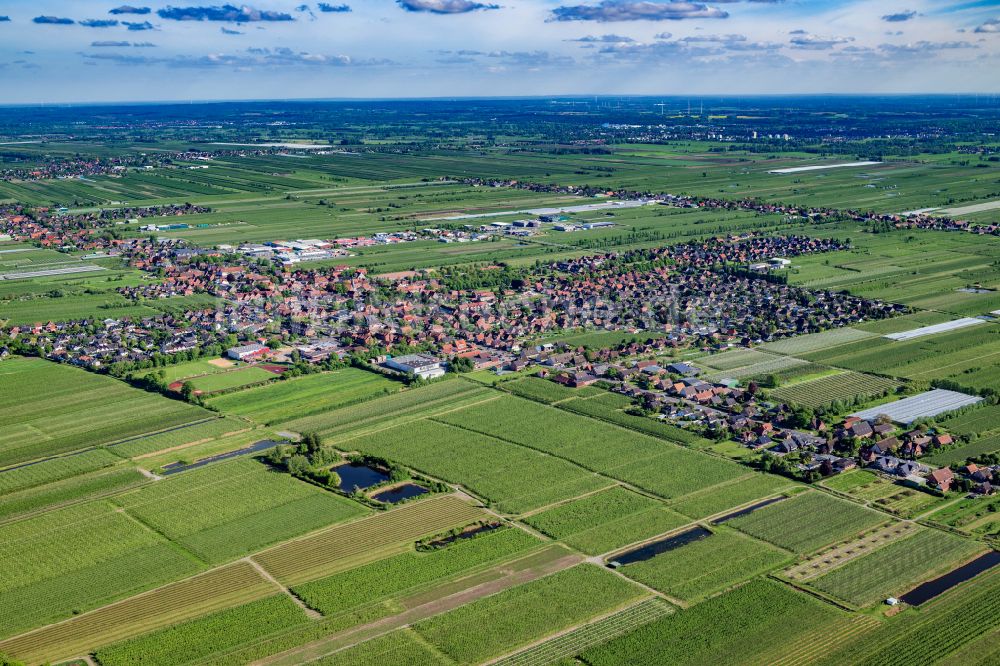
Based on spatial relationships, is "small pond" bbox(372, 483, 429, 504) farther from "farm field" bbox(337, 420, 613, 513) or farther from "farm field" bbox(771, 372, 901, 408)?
"farm field" bbox(771, 372, 901, 408)

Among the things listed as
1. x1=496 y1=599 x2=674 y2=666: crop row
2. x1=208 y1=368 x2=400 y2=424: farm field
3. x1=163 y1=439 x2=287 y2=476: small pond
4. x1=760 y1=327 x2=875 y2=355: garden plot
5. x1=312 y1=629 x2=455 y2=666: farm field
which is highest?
x1=760 y1=327 x2=875 y2=355: garden plot

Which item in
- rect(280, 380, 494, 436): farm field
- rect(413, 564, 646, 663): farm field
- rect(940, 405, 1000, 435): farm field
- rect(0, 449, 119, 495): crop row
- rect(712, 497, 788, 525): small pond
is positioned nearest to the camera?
rect(413, 564, 646, 663): farm field

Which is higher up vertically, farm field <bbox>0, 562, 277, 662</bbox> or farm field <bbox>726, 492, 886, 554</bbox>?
farm field <bbox>726, 492, 886, 554</bbox>

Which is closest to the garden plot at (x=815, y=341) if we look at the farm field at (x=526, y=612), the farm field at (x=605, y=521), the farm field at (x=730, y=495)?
the farm field at (x=730, y=495)

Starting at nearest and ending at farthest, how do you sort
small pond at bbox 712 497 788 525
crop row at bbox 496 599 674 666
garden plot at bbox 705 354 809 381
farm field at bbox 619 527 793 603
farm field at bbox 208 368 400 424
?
crop row at bbox 496 599 674 666
farm field at bbox 619 527 793 603
small pond at bbox 712 497 788 525
farm field at bbox 208 368 400 424
garden plot at bbox 705 354 809 381

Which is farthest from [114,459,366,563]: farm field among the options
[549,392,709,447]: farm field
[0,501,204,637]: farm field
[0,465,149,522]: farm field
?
[549,392,709,447]: farm field

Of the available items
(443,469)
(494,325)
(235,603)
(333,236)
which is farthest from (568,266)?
(235,603)

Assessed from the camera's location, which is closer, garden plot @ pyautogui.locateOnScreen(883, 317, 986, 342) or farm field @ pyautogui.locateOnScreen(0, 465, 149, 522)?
farm field @ pyautogui.locateOnScreen(0, 465, 149, 522)

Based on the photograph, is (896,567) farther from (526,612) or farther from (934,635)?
(526,612)
